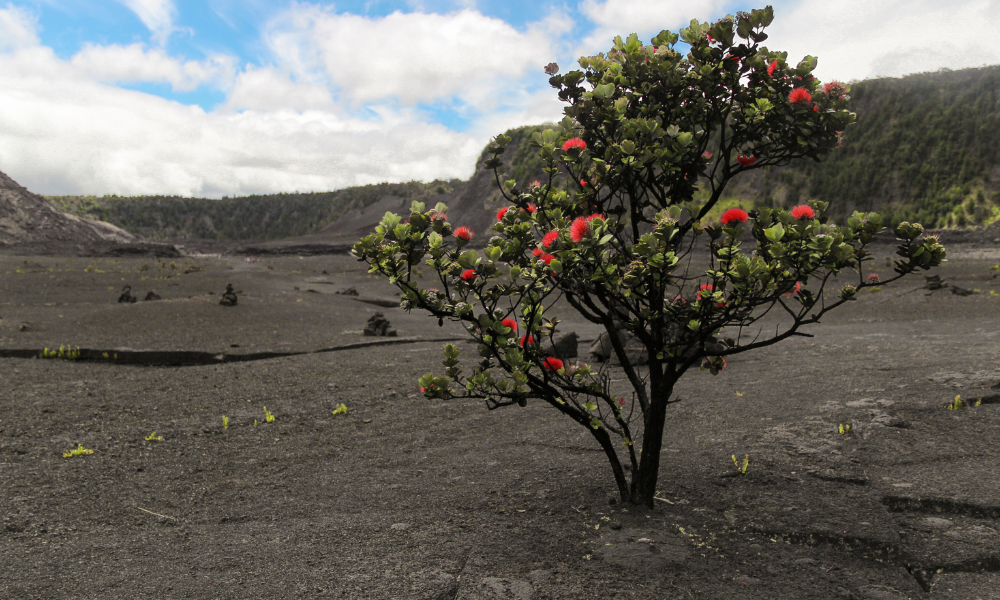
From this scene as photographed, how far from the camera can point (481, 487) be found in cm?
446

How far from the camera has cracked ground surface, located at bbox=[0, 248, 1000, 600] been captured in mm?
3090

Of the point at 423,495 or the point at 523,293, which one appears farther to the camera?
the point at 423,495

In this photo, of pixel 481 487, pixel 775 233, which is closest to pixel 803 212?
pixel 775 233

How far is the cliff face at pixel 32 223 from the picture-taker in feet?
136

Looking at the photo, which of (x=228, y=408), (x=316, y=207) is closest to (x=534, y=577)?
(x=228, y=408)

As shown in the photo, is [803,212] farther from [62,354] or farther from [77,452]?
[62,354]

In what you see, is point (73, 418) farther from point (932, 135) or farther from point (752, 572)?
point (932, 135)

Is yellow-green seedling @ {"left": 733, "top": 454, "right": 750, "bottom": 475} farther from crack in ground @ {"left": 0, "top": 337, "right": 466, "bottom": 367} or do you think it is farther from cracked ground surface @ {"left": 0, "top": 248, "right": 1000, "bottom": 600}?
crack in ground @ {"left": 0, "top": 337, "right": 466, "bottom": 367}

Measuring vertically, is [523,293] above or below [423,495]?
above

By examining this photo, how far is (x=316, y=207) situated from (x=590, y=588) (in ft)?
287

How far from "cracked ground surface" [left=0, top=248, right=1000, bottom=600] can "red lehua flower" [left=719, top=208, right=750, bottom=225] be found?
1.95 metres

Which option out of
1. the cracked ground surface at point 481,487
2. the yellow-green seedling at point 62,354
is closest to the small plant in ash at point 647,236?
the cracked ground surface at point 481,487

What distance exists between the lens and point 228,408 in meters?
7.27

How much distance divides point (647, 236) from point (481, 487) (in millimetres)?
2617
